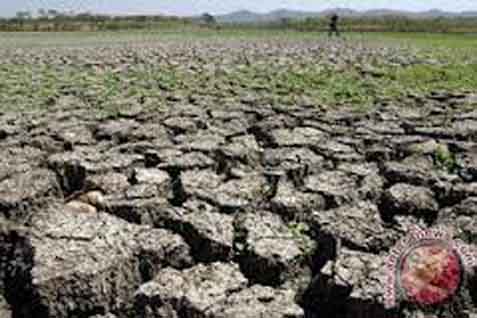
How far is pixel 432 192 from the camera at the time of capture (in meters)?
4.05

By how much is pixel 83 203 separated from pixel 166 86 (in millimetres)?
5359

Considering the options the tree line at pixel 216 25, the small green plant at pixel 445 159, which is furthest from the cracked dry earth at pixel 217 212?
the tree line at pixel 216 25

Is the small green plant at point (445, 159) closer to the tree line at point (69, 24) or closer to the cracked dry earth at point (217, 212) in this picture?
the cracked dry earth at point (217, 212)

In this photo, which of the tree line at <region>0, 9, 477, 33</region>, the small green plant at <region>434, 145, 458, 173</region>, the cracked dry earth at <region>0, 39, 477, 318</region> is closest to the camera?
the cracked dry earth at <region>0, 39, 477, 318</region>

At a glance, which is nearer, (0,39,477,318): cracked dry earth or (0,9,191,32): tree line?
(0,39,477,318): cracked dry earth

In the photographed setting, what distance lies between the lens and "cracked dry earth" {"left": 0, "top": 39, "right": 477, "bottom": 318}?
2852 mm

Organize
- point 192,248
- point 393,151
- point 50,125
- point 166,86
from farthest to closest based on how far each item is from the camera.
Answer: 1. point 166,86
2. point 50,125
3. point 393,151
4. point 192,248

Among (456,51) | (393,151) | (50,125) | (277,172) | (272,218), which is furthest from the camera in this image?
(456,51)

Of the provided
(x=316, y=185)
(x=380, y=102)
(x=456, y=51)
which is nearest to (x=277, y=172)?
(x=316, y=185)

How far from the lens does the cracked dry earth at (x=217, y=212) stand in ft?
9.36

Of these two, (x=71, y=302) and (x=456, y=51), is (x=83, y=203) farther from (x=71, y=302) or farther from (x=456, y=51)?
(x=456, y=51)

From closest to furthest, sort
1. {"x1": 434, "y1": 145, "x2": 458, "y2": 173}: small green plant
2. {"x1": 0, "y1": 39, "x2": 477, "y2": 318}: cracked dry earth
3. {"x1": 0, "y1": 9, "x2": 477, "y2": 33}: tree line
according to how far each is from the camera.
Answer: {"x1": 0, "y1": 39, "x2": 477, "y2": 318}: cracked dry earth → {"x1": 434, "y1": 145, "x2": 458, "y2": 173}: small green plant → {"x1": 0, "y1": 9, "x2": 477, "y2": 33}: tree line

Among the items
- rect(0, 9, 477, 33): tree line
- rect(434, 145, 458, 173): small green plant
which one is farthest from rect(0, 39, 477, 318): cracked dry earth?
rect(0, 9, 477, 33): tree line

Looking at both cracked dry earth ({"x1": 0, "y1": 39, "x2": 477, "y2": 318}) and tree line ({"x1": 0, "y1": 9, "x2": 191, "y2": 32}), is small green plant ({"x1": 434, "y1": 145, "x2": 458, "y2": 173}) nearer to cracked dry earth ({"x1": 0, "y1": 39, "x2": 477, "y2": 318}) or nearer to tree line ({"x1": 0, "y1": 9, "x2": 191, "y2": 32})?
cracked dry earth ({"x1": 0, "y1": 39, "x2": 477, "y2": 318})
